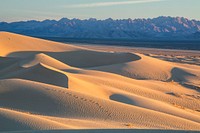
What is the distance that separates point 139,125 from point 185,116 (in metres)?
2.85

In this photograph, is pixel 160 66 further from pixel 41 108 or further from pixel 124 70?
pixel 41 108

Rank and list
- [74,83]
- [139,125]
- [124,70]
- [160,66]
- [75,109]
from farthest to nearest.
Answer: [160,66] < [124,70] < [74,83] < [75,109] < [139,125]

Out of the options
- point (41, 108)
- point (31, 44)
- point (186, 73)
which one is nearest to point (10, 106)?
point (41, 108)

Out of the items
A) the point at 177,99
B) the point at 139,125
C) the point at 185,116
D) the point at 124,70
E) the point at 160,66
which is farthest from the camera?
the point at 160,66

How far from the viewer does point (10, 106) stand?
38.2ft

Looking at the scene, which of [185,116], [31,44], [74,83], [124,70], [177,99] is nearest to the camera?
[185,116]

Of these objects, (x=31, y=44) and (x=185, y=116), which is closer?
(x=185, y=116)

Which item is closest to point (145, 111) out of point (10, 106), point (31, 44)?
point (10, 106)

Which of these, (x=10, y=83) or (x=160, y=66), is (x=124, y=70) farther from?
(x=10, y=83)

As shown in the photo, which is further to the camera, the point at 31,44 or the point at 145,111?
the point at 31,44

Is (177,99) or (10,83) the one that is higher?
(10,83)

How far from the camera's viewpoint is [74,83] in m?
15.3

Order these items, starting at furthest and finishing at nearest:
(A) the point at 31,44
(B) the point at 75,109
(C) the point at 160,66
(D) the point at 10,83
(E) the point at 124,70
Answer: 1. (A) the point at 31,44
2. (C) the point at 160,66
3. (E) the point at 124,70
4. (D) the point at 10,83
5. (B) the point at 75,109

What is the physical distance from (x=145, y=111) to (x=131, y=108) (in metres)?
0.40
